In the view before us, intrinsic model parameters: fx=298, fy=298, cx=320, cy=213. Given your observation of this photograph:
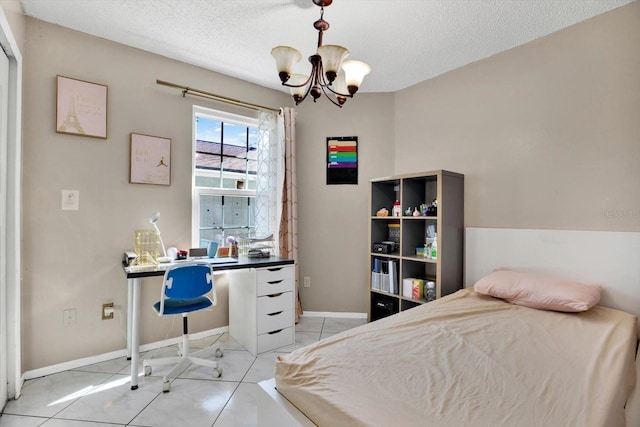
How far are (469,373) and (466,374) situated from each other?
18 millimetres

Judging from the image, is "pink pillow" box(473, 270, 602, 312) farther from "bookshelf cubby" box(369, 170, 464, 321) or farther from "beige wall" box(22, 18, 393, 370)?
"beige wall" box(22, 18, 393, 370)

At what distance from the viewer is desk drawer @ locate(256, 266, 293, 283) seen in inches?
98.6

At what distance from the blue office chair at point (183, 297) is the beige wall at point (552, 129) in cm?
234

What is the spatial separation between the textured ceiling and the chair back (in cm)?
177

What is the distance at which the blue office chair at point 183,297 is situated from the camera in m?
2.02

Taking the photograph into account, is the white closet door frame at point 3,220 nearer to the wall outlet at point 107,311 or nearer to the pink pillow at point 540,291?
the wall outlet at point 107,311

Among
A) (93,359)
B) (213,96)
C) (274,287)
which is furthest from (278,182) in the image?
(93,359)

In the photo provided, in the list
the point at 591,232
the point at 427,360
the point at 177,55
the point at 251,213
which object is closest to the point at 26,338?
the point at 251,213

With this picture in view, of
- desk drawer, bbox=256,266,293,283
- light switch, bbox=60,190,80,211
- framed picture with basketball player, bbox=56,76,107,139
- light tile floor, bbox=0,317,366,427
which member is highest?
framed picture with basketball player, bbox=56,76,107,139

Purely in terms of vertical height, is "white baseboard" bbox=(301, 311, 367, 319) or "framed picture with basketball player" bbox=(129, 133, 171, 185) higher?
"framed picture with basketball player" bbox=(129, 133, 171, 185)

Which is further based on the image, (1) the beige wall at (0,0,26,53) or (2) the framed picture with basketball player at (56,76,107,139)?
(2) the framed picture with basketball player at (56,76,107,139)

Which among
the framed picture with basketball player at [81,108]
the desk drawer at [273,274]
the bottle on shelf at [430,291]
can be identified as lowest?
the bottle on shelf at [430,291]

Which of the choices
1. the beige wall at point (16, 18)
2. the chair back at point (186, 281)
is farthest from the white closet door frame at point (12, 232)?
the chair back at point (186, 281)

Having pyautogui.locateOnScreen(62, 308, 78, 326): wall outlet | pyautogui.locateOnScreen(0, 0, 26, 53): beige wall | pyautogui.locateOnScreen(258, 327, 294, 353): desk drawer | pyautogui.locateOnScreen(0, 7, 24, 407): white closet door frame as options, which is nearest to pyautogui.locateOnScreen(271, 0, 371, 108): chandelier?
pyautogui.locateOnScreen(0, 0, 26, 53): beige wall
